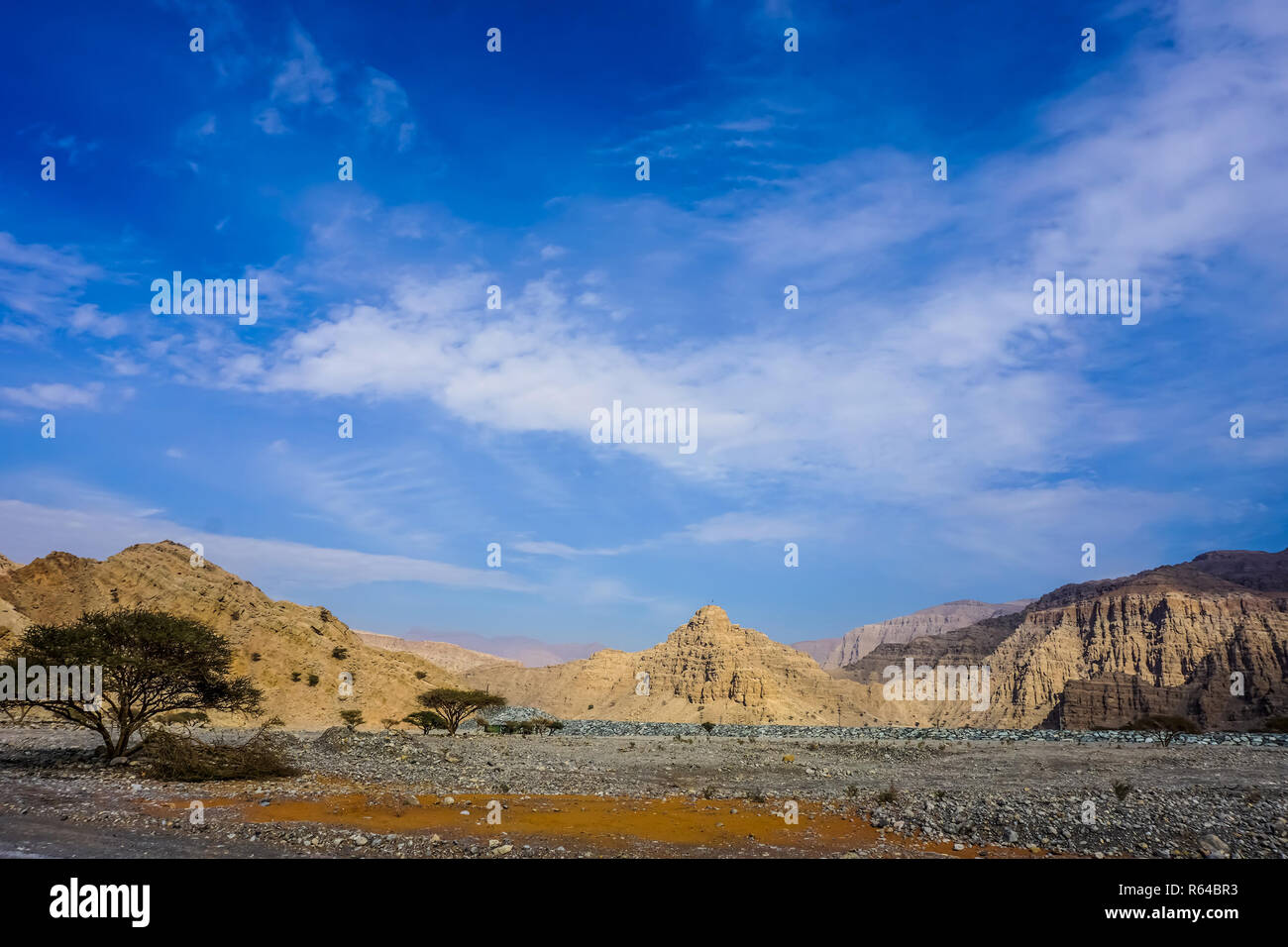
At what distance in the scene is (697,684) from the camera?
15350 centimetres

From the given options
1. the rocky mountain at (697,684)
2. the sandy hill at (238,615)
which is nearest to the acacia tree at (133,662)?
the sandy hill at (238,615)

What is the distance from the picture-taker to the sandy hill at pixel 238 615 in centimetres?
6844

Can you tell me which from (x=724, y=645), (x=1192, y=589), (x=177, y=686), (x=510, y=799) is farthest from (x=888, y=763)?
(x=1192, y=589)

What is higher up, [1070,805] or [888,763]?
[1070,805]

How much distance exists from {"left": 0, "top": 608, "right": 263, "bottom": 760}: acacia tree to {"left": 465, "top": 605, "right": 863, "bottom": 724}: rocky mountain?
117986mm

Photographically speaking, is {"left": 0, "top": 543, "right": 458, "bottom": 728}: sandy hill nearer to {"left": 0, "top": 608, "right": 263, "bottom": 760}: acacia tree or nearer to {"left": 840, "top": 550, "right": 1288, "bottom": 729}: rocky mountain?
{"left": 0, "top": 608, "right": 263, "bottom": 760}: acacia tree

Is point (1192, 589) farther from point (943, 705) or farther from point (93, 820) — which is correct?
point (93, 820)

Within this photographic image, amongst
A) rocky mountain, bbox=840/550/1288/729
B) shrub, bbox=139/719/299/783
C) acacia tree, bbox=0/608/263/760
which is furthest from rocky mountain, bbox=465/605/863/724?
shrub, bbox=139/719/299/783

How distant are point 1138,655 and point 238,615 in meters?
158

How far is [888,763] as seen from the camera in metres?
35.2

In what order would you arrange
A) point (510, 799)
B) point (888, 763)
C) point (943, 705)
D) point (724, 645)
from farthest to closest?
1. point (724, 645)
2. point (943, 705)
3. point (888, 763)
4. point (510, 799)

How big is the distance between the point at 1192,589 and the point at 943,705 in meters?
65.2

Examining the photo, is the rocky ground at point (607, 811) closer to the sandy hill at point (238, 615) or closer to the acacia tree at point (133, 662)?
the acacia tree at point (133, 662)

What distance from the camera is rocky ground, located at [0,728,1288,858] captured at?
14.1 meters
